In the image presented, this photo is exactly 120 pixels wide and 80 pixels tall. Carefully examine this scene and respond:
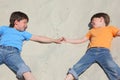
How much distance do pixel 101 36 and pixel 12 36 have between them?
89 centimetres

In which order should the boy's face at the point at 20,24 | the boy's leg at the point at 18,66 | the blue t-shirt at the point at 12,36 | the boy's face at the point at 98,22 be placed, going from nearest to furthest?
the boy's leg at the point at 18,66, the blue t-shirt at the point at 12,36, the boy's face at the point at 20,24, the boy's face at the point at 98,22

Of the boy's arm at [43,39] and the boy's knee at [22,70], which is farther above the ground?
the boy's arm at [43,39]

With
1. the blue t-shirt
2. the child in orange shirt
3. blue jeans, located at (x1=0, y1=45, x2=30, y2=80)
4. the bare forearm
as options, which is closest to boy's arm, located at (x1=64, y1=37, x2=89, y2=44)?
the child in orange shirt

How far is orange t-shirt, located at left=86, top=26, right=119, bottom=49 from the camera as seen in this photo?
3.86 m

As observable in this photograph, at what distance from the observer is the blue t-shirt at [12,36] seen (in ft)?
12.6

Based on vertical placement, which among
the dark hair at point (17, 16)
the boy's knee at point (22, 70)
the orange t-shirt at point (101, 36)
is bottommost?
the boy's knee at point (22, 70)

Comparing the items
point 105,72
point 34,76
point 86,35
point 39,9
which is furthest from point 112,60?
point 39,9

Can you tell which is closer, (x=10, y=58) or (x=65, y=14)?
(x=10, y=58)

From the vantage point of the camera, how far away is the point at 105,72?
3689mm

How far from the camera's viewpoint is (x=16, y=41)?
152 inches

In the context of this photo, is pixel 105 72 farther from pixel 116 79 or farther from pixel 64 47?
pixel 64 47

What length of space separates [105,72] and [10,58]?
0.91 metres

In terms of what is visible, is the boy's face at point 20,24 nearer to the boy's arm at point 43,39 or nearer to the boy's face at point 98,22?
the boy's arm at point 43,39

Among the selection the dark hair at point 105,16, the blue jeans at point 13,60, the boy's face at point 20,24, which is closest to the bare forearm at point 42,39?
the boy's face at point 20,24
